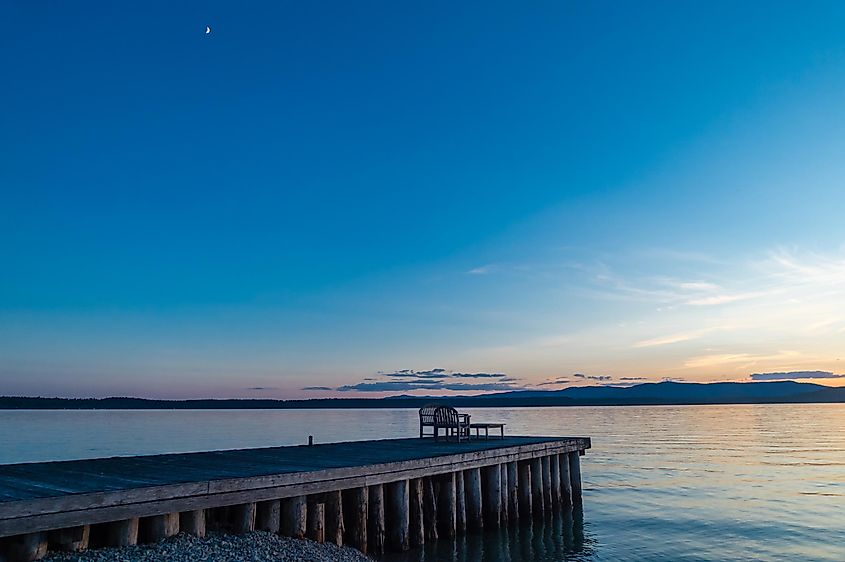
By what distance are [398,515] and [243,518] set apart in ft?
13.8

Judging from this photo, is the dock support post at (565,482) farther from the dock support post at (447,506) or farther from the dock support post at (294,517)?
the dock support post at (294,517)

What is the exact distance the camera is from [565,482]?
21500 millimetres

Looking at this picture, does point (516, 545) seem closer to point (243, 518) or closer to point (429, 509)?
point (429, 509)

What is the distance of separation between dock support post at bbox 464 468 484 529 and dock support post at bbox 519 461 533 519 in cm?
229

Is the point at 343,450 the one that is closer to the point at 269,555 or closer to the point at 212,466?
the point at 212,466

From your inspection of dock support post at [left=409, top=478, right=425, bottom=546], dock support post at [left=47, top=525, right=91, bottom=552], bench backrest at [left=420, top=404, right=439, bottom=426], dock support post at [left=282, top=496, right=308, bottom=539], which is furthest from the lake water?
dock support post at [left=47, top=525, right=91, bottom=552]

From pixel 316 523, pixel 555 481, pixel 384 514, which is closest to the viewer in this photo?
pixel 316 523

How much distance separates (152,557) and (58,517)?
125 cm

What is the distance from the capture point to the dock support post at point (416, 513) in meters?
15.0

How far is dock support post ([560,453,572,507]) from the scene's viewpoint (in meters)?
21.3

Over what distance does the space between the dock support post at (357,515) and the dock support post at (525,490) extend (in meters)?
6.64

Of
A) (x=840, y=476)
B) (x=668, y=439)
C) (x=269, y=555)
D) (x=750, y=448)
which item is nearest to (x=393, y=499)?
(x=269, y=555)

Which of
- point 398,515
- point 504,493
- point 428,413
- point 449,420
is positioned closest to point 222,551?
point 398,515

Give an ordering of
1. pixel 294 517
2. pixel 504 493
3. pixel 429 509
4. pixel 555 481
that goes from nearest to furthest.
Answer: pixel 294 517 < pixel 429 509 < pixel 504 493 < pixel 555 481
